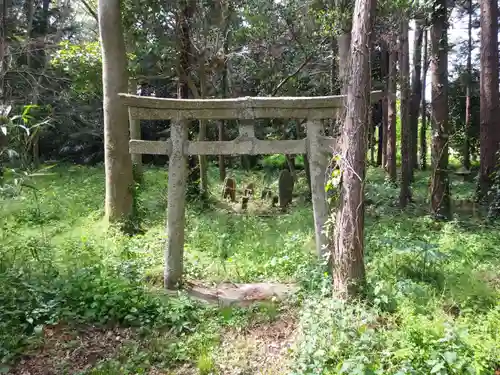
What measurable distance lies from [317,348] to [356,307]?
0.82 meters

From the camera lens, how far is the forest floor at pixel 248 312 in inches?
166

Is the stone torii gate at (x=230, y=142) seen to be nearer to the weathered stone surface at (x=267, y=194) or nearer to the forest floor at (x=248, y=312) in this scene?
the forest floor at (x=248, y=312)

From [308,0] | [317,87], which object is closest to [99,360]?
[308,0]

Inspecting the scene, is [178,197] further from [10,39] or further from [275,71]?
[10,39]

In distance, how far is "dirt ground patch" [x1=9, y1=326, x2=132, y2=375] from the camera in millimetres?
4453

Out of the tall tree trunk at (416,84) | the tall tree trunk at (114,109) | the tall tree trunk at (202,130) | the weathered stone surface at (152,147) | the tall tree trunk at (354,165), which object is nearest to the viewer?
the tall tree trunk at (354,165)

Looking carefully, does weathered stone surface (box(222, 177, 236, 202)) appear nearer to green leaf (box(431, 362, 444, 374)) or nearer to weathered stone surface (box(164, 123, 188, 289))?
weathered stone surface (box(164, 123, 188, 289))

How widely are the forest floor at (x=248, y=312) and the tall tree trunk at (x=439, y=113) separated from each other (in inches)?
60.6

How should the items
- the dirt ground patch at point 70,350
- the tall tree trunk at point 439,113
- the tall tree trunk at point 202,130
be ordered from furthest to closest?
the tall tree trunk at point 202,130
the tall tree trunk at point 439,113
the dirt ground patch at point 70,350

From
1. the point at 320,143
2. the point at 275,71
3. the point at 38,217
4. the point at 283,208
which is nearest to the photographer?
the point at 320,143

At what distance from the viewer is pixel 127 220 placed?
364 inches

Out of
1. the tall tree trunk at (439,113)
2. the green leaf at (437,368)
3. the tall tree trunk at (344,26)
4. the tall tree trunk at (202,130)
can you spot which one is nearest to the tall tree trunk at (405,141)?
Answer: the tall tree trunk at (439,113)

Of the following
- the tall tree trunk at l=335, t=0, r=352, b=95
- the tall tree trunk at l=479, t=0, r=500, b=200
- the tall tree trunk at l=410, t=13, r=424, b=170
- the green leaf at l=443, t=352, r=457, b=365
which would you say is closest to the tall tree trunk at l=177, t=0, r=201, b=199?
the tall tree trunk at l=335, t=0, r=352, b=95

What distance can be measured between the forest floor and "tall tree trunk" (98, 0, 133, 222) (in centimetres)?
122
